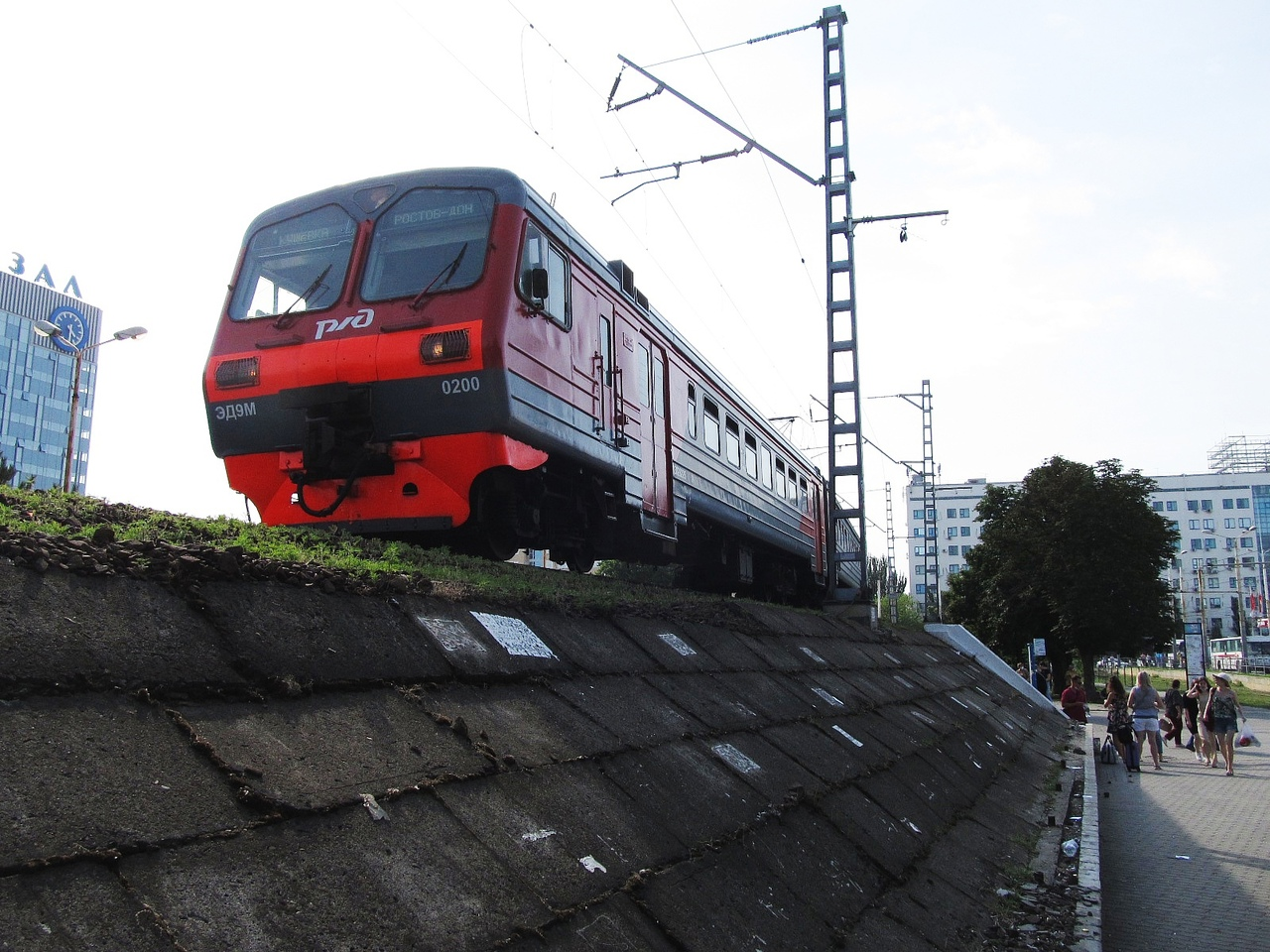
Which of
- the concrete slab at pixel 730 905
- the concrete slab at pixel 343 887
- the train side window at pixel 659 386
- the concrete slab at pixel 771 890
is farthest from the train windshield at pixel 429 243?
the concrete slab at pixel 343 887

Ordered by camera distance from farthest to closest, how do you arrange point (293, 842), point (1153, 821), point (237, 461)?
point (1153, 821) < point (237, 461) < point (293, 842)

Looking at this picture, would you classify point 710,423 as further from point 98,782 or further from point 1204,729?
point 98,782

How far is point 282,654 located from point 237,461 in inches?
222

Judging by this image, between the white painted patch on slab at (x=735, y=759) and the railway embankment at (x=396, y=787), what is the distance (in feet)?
0.06

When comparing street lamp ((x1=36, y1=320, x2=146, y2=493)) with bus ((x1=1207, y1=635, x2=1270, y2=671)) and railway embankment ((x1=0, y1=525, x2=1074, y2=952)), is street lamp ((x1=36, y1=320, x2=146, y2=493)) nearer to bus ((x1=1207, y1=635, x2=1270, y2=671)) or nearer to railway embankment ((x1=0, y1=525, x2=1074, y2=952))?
railway embankment ((x1=0, y1=525, x2=1074, y2=952))

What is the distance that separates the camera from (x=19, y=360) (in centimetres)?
8788

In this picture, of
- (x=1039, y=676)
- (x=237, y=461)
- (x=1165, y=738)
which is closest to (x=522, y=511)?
(x=237, y=461)

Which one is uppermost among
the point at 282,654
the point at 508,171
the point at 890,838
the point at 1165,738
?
the point at 508,171

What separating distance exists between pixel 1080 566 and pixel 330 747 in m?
43.1

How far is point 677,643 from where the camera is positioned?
222 inches

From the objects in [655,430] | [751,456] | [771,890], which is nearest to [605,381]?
[655,430]

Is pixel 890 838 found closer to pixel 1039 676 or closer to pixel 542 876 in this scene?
pixel 542 876

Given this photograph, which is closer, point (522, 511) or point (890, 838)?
point (890, 838)

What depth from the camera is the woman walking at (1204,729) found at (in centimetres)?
1728
